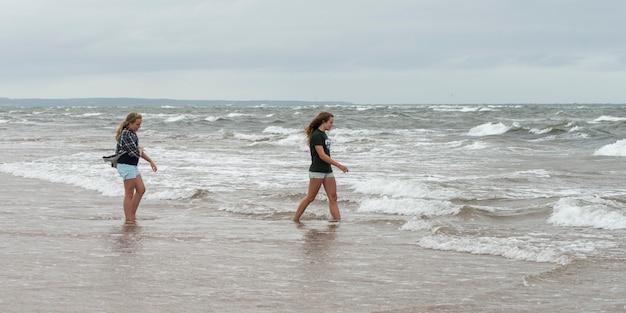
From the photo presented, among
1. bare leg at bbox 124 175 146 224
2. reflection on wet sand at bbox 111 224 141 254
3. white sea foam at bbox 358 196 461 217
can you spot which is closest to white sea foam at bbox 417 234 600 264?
white sea foam at bbox 358 196 461 217

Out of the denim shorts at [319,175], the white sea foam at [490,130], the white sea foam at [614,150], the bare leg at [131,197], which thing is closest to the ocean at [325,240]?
the bare leg at [131,197]

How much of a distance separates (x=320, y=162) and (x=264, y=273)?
347 centimetres

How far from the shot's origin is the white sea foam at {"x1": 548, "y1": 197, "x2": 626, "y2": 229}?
949cm

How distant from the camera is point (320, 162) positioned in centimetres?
1001

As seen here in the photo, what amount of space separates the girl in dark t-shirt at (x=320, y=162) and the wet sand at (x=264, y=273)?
0.36 meters

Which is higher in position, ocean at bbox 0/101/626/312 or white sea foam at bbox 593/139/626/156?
ocean at bbox 0/101/626/312

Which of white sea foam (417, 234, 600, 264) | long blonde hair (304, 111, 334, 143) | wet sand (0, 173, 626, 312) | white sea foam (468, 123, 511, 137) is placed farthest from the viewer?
white sea foam (468, 123, 511, 137)

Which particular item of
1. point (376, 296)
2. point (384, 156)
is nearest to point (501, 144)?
point (384, 156)

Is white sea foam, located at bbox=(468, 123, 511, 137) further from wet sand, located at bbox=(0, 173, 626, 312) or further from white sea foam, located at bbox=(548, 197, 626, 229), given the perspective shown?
wet sand, located at bbox=(0, 173, 626, 312)

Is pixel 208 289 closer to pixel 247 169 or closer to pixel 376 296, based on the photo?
pixel 376 296

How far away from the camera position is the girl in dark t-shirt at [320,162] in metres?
9.88

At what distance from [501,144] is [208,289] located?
76.7 feet

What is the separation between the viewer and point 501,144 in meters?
28.3

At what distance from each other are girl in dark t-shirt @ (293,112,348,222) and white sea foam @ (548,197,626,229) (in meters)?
2.60
